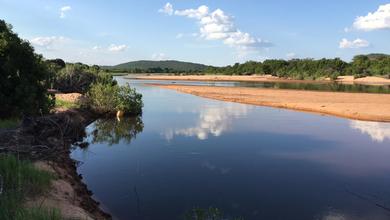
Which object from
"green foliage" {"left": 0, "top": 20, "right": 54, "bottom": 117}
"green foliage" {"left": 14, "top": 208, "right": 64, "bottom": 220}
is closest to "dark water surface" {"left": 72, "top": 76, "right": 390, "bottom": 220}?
"green foliage" {"left": 0, "top": 20, "right": 54, "bottom": 117}

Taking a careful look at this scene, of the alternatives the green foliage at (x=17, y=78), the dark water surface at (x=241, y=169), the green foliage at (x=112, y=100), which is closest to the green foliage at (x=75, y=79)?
the green foliage at (x=112, y=100)

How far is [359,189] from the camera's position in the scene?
484 inches

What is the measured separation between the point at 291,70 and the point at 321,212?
114m

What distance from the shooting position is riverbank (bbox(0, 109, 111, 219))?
8.01 metres

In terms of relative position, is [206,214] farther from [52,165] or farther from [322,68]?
[322,68]

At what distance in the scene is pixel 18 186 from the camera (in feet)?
25.5

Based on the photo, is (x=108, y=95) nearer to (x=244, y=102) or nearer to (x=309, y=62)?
(x=244, y=102)

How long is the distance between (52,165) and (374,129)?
18601 mm

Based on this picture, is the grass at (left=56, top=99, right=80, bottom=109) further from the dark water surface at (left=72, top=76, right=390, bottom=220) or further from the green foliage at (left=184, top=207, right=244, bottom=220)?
the green foliage at (left=184, top=207, right=244, bottom=220)

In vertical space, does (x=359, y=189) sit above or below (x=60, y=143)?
below

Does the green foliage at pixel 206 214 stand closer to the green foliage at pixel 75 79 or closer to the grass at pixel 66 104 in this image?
the grass at pixel 66 104

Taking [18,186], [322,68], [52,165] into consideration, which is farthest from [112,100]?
[322,68]

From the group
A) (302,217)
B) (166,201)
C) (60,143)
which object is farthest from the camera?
(60,143)

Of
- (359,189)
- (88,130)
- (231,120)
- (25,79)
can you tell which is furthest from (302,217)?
(231,120)
